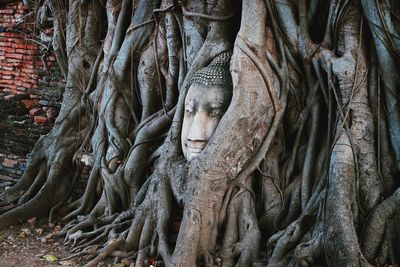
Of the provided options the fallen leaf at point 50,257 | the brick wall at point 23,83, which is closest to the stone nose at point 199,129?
the fallen leaf at point 50,257

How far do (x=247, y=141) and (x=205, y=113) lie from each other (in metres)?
0.43

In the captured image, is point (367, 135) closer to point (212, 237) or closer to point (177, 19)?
point (212, 237)

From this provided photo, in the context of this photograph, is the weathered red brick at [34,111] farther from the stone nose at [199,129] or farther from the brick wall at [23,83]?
the stone nose at [199,129]

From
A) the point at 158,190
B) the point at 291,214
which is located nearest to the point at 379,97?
the point at 291,214

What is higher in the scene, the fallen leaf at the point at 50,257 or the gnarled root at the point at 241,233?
the gnarled root at the point at 241,233

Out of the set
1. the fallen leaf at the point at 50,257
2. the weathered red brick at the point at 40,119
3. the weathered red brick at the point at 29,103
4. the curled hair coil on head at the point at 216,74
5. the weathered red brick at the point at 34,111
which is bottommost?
the fallen leaf at the point at 50,257

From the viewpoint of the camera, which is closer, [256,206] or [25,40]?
[256,206]

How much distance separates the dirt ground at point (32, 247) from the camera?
3955 mm

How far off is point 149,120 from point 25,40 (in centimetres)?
290

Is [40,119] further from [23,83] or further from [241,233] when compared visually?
[241,233]

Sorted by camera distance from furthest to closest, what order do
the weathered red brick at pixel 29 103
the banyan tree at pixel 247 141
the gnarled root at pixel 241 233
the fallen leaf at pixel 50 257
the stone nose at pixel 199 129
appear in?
the weathered red brick at pixel 29 103
the fallen leaf at pixel 50 257
the stone nose at pixel 199 129
the gnarled root at pixel 241 233
the banyan tree at pixel 247 141

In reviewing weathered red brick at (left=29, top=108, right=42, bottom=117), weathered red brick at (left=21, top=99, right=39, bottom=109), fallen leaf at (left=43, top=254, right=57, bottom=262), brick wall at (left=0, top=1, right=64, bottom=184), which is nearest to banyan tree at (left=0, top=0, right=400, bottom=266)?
fallen leaf at (left=43, top=254, right=57, bottom=262)

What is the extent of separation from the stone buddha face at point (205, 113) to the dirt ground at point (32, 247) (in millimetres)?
1136

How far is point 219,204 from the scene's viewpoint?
371 centimetres
